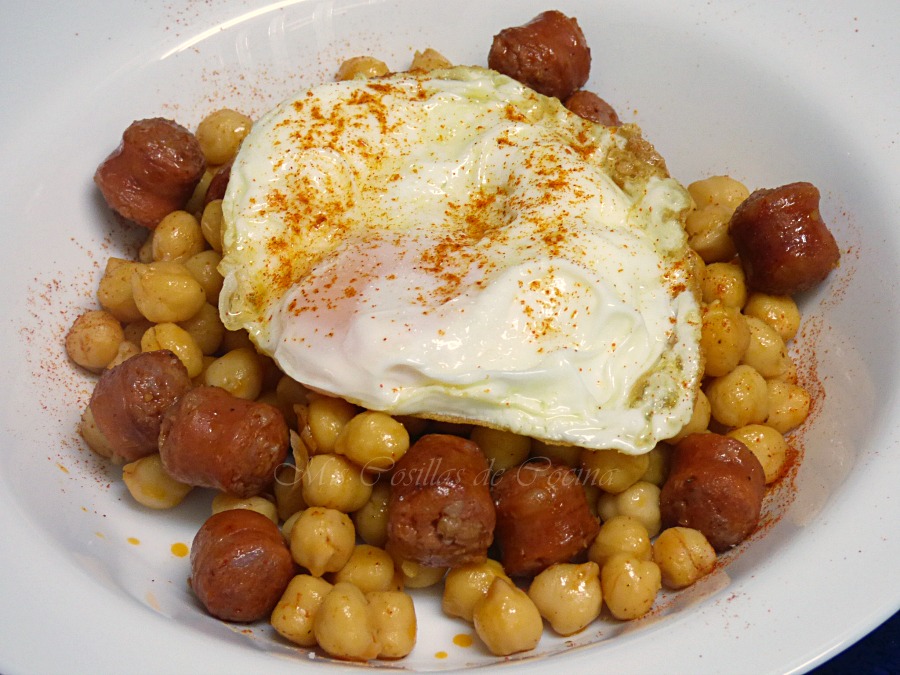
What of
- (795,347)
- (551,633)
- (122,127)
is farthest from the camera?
(122,127)

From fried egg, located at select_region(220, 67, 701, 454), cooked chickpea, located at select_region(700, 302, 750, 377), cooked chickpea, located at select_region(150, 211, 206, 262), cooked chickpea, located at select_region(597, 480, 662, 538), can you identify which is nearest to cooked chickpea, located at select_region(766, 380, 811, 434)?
cooked chickpea, located at select_region(700, 302, 750, 377)

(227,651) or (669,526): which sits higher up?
(669,526)

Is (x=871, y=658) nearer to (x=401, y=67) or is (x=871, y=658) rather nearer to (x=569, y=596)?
(x=569, y=596)

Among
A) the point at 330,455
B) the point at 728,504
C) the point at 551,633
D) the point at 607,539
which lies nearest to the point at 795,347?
the point at 728,504

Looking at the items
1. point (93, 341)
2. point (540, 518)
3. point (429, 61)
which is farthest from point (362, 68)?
point (540, 518)

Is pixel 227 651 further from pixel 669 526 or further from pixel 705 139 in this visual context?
pixel 705 139
